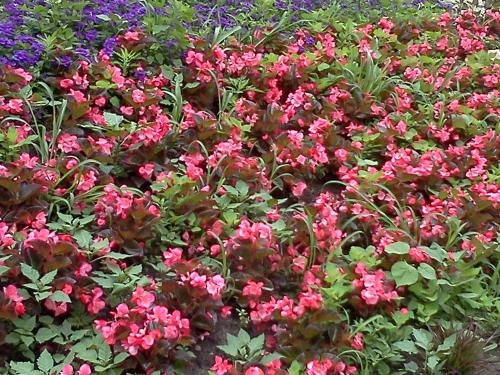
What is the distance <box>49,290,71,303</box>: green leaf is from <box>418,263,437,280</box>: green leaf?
1324 mm

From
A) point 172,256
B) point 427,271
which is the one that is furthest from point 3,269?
point 427,271

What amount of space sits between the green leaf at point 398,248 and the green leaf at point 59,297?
123cm

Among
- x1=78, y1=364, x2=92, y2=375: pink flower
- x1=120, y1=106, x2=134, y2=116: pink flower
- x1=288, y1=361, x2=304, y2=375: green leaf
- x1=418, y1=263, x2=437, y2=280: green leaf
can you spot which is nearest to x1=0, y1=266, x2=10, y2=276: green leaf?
x1=78, y1=364, x2=92, y2=375: pink flower

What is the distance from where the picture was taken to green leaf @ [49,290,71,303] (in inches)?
100.0

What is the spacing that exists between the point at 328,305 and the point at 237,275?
37 cm

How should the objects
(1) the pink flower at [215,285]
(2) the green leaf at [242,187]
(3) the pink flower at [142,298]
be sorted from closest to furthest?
1. (3) the pink flower at [142,298]
2. (1) the pink flower at [215,285]
3. (2) the green leaf at [242,187]

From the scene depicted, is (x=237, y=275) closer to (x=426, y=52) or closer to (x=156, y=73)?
(x=156, y=73)

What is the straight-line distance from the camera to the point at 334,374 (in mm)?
2596

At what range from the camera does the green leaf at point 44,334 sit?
98.8 inches

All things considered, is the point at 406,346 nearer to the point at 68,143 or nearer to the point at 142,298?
the point at 142,298

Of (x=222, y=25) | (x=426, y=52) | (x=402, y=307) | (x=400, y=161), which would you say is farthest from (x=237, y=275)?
(x=426, y=52)

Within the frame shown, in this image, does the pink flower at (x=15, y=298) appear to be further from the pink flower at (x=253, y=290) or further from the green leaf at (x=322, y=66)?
the green leaf at (x=322, y=66)

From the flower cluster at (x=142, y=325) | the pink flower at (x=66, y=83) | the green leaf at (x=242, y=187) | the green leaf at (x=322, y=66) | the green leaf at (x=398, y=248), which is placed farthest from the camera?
the green leaf at (x=322, y=66)

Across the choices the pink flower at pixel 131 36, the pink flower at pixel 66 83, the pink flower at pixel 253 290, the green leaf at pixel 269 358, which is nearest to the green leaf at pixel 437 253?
the pink flower at pixel 253 290
